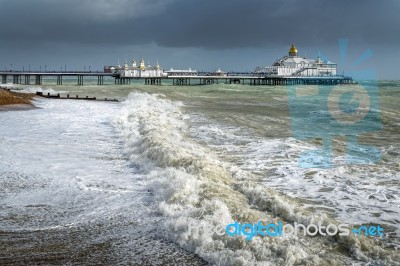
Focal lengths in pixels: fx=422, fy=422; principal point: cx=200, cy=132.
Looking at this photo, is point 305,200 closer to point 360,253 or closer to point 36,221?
point 360,253

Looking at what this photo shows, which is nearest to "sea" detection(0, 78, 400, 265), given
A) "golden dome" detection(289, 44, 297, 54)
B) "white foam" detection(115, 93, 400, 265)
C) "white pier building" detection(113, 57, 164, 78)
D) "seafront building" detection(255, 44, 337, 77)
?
"white foam" detection(115, 93, 400, 265)

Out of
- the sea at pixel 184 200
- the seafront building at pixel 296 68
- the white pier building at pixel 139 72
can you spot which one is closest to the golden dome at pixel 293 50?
the seafront building at pixel 296 68

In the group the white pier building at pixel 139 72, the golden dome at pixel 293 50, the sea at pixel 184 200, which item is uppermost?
the golden dome at pixel 293 50

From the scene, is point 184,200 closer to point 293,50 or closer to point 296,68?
point 296,68

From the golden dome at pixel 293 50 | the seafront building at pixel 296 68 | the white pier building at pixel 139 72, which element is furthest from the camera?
the golden dome at pixel 293 50

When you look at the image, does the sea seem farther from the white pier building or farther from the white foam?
the white pier building

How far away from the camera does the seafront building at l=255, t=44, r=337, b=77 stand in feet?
338

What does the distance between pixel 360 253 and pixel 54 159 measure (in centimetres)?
646

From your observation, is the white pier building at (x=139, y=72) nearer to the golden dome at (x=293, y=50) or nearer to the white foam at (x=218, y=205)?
the golden dome at (x=293, y=50)

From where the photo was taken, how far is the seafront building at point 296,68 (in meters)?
103

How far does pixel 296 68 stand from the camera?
10656 centimetres

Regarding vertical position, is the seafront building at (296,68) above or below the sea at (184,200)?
above

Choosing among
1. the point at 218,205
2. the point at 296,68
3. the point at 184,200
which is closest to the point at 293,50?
the point at 296,68

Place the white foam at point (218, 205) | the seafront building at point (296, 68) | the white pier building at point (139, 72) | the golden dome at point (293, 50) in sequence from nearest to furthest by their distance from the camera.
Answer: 1. the white foam at point (218, 205)
2. the white pier building at point (139, 72)
3. the seafront building at point (296, 68)
4. the golden dome at point (293, 50)
